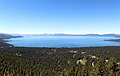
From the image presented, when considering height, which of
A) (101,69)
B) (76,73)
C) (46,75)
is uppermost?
(101,69)

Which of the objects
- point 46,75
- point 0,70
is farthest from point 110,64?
point 0,70

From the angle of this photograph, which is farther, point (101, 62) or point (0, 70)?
point (0, 70)

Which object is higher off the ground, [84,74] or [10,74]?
[84,74]

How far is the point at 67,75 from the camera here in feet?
240

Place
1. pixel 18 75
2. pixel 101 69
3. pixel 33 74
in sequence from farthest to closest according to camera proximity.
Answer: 1. pixel 33 74
2. pixel 18 75
3. pixel 101 69

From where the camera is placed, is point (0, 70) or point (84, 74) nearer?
point (84, 74)

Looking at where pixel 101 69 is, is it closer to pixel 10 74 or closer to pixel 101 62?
pixel 101 62

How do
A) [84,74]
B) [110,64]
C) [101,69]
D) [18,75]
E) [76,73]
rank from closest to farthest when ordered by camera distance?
[110,64] < [101,69] < [84,74] < [76,73] < [18,75]

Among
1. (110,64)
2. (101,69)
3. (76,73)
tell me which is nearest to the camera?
(110,64)

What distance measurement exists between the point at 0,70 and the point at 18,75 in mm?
16552

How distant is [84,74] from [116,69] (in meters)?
18.3

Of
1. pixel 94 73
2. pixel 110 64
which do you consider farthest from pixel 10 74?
pixel 110 64

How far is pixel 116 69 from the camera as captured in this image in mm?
52906

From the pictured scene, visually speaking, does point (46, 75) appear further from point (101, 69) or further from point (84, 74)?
point (101, 69)
